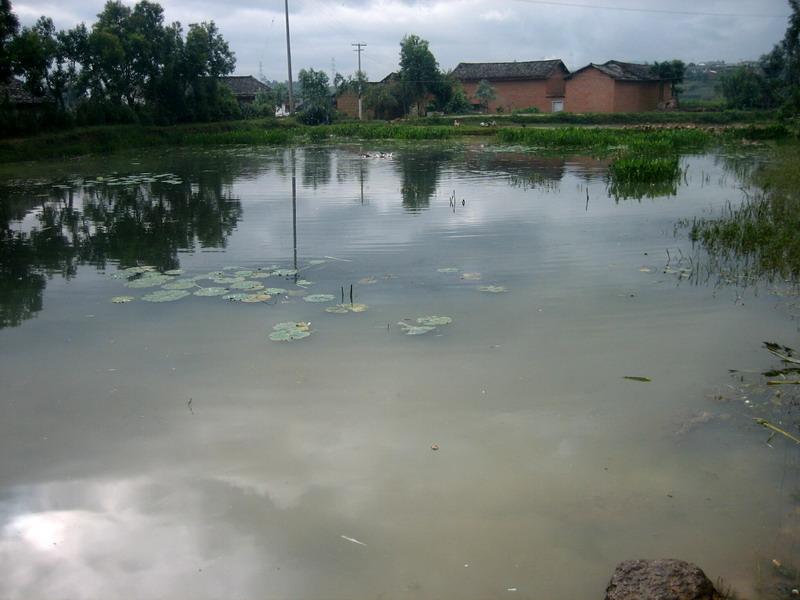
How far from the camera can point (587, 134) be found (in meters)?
22.2

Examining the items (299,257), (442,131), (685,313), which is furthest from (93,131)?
(685,313)

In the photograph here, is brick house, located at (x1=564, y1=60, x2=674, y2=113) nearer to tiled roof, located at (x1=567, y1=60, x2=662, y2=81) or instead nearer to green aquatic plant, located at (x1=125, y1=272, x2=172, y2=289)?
tiled roof, located at (x1=567, y1=60, x2=662, y2=81)

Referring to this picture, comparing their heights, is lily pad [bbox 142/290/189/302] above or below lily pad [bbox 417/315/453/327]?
above

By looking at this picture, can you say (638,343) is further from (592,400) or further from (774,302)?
(774,302)

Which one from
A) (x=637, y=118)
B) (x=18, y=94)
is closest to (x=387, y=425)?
(x=18, y=94)

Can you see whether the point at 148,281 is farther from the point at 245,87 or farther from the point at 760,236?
the point at 245,87

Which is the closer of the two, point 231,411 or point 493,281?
point 231,411

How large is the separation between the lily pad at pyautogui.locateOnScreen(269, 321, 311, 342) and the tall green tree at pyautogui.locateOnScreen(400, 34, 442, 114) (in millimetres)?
34241

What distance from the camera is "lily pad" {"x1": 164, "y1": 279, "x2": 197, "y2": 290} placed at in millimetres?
6488

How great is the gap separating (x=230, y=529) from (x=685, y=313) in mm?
3993

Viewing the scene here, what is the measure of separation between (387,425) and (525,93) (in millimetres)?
39078

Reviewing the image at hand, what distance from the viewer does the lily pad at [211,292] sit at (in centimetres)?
620

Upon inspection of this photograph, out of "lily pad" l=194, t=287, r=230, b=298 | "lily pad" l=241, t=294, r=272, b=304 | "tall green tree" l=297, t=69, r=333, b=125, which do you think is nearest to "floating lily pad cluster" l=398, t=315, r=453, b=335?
"lily pad" l=241, t=294, r=272, b=304

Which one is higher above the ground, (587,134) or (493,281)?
(587,134)
